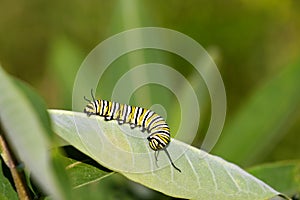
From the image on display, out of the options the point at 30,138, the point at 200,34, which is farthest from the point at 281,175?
the point at 200,34

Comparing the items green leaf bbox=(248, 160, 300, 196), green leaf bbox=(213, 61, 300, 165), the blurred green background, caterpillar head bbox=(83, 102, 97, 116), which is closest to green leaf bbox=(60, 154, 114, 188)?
caterpillar head bbox=(83, 102, 97, 116)

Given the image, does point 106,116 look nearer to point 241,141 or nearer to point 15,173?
point 15,173

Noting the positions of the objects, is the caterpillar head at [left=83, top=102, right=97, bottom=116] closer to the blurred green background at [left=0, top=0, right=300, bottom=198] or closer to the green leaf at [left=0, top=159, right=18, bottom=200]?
the green leaf at [left=0, top=159, right=18, bottom=200]

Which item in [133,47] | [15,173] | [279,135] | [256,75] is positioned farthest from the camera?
[256,75]

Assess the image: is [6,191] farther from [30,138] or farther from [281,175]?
[281,175]

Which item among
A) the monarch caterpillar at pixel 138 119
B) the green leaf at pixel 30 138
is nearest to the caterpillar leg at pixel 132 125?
the monarch caterpillar at pixel 138 119

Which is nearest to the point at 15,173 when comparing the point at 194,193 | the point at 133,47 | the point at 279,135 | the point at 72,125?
the point at 72,125
